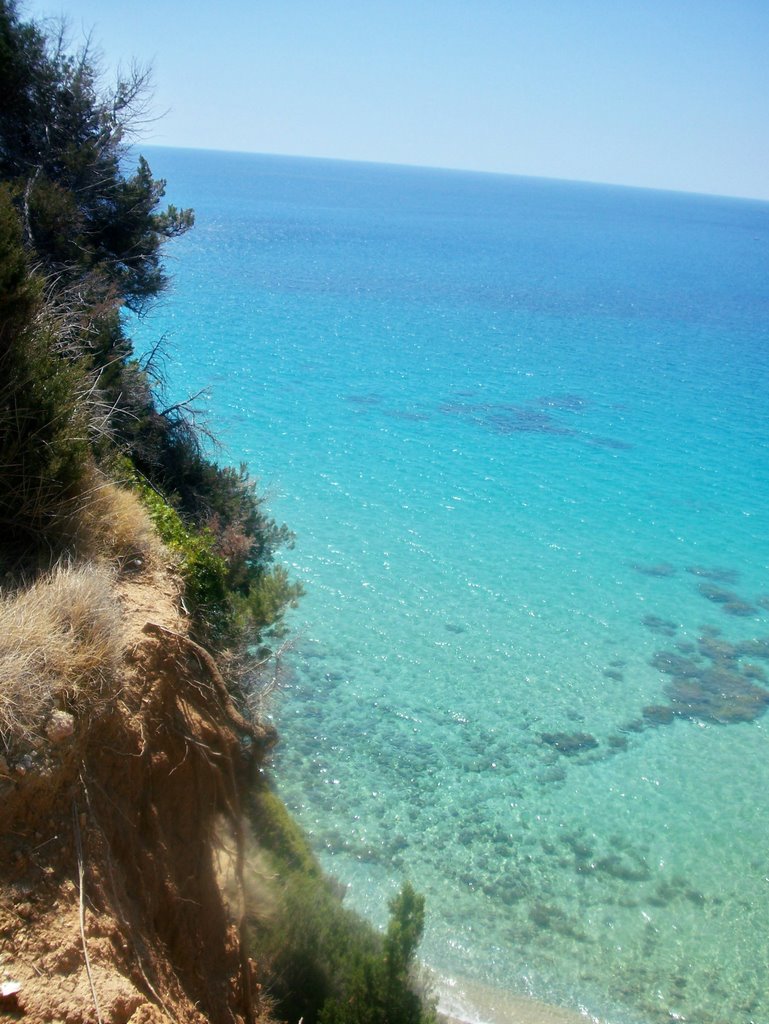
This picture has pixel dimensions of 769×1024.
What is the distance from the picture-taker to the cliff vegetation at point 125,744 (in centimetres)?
570

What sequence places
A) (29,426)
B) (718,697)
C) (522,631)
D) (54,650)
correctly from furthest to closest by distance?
(522,631), (718,697), (29,426), (54,650)

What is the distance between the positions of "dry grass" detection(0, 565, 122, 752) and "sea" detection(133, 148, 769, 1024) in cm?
620

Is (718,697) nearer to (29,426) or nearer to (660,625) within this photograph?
(660,625)

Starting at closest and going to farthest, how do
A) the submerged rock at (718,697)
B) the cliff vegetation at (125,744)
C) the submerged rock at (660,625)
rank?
the cliff vegetation at (125,744) < the submerged rock at (718,697) < the submerged rock at (660,625)

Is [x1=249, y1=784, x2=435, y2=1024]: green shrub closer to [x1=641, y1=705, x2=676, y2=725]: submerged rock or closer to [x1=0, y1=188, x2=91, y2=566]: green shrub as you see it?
[x1=0, y1=188, x2=91, y2=566]: green shrub

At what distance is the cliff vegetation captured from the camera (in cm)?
570

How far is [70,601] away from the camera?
6875mm

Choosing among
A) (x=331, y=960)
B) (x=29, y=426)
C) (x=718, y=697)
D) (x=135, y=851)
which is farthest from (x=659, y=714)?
(x=29, y=426)

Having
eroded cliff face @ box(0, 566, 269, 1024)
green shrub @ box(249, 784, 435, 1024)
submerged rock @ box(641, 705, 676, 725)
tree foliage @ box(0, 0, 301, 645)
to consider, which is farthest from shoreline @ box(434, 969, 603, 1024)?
submerged rock @ box(641, 705, 676, 725)

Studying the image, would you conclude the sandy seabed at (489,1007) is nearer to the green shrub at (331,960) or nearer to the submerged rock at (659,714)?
the green shrub at (331,960)

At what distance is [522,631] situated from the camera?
69.1 feet

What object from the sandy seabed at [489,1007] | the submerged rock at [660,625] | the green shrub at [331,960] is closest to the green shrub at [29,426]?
the green shrub at [331,960]

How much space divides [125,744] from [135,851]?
87 cm

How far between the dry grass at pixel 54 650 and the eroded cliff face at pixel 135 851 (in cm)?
15
